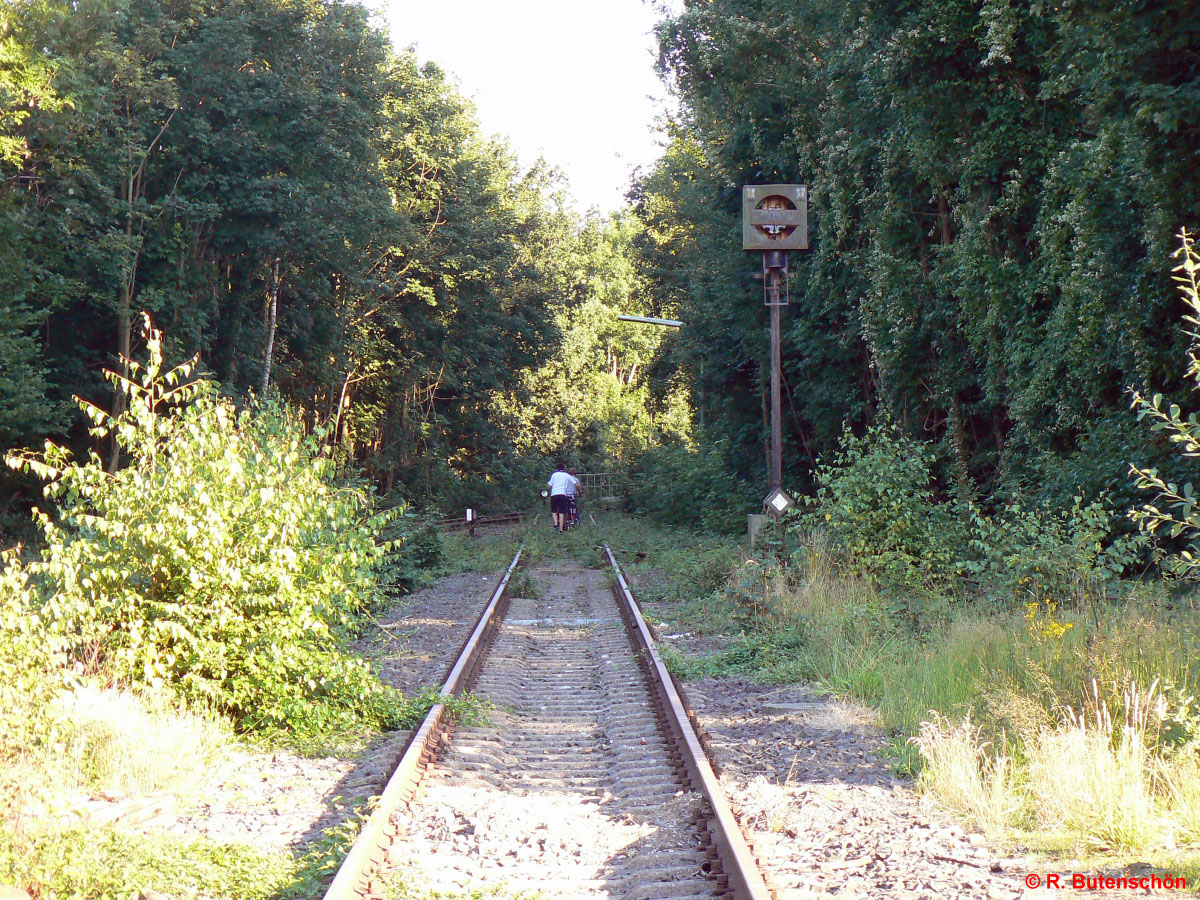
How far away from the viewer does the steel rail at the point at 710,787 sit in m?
4.78

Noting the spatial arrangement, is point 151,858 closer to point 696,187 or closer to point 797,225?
point 797,225

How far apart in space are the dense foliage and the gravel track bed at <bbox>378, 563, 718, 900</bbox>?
728 cm

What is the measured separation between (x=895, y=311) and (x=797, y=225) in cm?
235

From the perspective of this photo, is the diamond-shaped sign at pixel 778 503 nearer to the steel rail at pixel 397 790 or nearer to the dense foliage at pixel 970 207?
the dense foliage at pixel 970 207

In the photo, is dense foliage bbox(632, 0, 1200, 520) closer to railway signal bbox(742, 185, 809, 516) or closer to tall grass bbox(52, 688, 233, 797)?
railway signal bbox(742, 185, 809, 516)

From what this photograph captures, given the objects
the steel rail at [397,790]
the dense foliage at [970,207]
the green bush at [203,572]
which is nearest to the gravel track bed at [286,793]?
the steel rail at [397,790]

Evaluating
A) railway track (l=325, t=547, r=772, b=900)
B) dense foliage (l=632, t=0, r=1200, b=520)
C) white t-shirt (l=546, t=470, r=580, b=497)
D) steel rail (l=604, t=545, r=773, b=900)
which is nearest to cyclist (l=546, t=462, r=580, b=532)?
white t-shirt (l=546, t=470, r=580, b=497)

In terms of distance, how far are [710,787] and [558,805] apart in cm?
97

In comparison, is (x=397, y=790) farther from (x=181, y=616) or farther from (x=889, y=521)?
(x=889, y=521)

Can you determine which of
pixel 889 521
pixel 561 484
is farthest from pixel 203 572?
pixel 561 484

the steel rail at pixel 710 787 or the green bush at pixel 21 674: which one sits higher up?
the green bush at pixel 21 674

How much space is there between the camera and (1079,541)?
9.93 metres

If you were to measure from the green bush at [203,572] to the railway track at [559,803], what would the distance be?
3.71 feet

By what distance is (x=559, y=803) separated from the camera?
6535 millimetres
